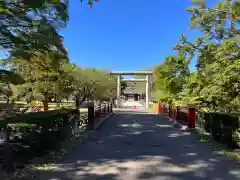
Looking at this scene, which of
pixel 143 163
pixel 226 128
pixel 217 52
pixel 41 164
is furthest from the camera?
pixel 217 52

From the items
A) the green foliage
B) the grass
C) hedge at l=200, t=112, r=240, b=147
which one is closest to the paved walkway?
the grass

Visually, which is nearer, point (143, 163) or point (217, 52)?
point (143, 163)

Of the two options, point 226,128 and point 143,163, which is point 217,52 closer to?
point 226,128

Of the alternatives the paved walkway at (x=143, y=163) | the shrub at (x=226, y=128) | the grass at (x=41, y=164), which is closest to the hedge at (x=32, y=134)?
the grass at (x=41, y=164)

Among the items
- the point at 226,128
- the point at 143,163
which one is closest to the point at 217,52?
the point at 226,128

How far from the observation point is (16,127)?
6.03 meters

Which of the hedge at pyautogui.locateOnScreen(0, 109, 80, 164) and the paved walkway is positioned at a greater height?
the hedge at pyautogui.locateOnScreen(0, 109, 80, 164)

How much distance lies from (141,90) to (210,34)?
7308 centimetres

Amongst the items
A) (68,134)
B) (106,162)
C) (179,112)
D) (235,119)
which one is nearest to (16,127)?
(106,162)

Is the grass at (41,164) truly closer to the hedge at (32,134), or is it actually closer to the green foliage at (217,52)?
the hedge at (32,134)

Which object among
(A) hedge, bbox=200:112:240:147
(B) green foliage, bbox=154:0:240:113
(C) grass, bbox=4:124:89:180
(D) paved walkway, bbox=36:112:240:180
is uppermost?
(B) green foliage, bbox=154:0:240:113

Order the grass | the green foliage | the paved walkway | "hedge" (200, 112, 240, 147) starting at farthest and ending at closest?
the green foliage
"hedge" (200, 112, 240, 147)
the paved walkway
the grass

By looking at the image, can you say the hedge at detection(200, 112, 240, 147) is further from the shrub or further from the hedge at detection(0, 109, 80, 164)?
the hedge at detection(0, 109, 80, 164)

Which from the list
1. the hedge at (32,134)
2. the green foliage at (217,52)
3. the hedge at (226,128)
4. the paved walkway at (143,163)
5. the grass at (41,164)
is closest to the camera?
the grass at (41,164)
